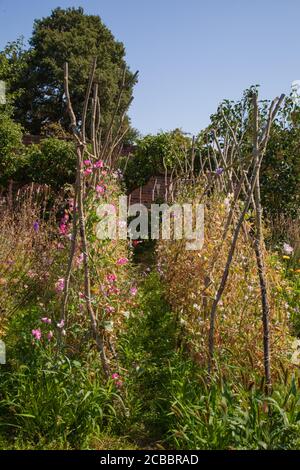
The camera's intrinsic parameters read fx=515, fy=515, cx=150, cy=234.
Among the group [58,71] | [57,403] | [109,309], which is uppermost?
[58,71]

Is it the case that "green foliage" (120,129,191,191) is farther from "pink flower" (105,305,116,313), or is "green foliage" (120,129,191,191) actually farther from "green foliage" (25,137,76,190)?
"pink flower" (105,305,116,313)

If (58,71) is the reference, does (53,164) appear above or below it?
below

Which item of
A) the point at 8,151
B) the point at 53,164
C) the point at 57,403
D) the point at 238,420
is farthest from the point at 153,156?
the point at 238,420

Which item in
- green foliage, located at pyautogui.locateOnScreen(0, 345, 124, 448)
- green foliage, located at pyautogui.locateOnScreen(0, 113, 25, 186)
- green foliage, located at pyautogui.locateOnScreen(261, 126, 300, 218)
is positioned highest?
green foliage, located at pyautogui.locateOnScreen(0, 113, 25, 186)

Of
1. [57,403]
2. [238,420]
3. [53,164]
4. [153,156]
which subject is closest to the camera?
[238,420]

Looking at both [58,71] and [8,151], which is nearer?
[8,151]

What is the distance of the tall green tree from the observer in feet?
72.1

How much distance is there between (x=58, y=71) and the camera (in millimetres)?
21594

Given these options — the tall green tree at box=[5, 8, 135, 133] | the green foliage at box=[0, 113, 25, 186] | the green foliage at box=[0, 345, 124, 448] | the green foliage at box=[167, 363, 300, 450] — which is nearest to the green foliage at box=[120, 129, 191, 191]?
the green foliage at box=[0, 113, 25, 186]

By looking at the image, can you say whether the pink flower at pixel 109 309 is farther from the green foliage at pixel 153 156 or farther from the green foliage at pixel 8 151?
the green foliage at pixel 8 151

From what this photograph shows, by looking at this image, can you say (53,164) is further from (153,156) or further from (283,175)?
(283,175)

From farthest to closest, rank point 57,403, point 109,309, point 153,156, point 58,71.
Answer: point 58,71 < point 153,156 < point 109,309 < point 57,403

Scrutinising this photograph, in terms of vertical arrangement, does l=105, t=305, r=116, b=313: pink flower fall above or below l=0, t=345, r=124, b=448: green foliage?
above

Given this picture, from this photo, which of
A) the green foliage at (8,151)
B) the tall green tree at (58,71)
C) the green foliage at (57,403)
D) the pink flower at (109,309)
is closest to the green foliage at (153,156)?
the green foliage at (8,151)
